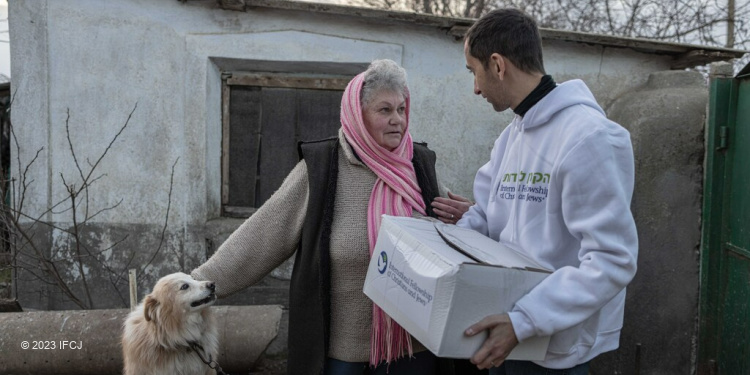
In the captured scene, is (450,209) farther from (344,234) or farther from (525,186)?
(525,186)

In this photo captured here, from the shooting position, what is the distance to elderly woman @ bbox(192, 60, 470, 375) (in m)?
2.48

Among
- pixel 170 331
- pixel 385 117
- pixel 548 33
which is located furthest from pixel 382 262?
pixel 548 33

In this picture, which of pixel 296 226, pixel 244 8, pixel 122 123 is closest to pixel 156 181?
pixel 122 123

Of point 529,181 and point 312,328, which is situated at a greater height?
point 529,181

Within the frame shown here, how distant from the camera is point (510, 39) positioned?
1.91 m

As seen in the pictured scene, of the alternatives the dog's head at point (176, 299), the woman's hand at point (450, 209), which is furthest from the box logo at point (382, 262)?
the dog's head at point (176, 299)

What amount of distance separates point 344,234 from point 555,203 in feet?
3.21

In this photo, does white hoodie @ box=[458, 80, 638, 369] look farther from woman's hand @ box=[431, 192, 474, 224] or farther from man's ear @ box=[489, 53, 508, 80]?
woman's hand @ box=[431, 192, 474, 224]

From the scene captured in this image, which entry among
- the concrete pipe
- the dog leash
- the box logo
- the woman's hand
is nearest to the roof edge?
the concrete pipe

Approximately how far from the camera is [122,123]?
549cm

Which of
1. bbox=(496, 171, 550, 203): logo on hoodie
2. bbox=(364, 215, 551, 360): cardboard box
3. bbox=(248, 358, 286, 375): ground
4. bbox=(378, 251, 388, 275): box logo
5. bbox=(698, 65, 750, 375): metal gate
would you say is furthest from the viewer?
bbox=(248, 358, 286, 375): ground

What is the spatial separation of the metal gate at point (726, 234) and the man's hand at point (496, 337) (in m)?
2.65

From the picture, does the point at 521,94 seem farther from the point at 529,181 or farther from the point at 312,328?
the point at 312,328

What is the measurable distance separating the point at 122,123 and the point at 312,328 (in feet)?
12.4
